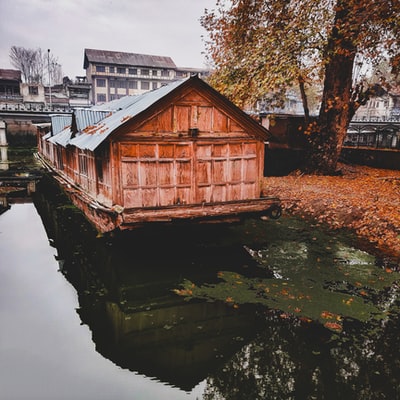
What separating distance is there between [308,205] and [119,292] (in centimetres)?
1114

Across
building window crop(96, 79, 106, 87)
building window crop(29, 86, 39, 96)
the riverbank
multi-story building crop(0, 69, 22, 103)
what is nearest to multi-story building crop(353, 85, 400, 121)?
the riverbank

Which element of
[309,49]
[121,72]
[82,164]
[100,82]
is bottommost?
[82,164]

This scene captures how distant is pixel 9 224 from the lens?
17.0 meters

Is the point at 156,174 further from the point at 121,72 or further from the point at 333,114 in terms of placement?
the point at 121,72

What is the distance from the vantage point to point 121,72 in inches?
3324

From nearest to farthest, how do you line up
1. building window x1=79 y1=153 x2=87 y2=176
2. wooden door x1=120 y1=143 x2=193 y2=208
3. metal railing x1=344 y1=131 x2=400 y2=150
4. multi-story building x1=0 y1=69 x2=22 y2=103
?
wooden door x1=120 y1=143 x2=193 y2=208 → building window x1=79 y1=153 x2=87 y2=176 → metal railing x1=344 y1=131 x2=400 y2=150 → multi-story building x1=0 y1=69 x2=22 y2=103

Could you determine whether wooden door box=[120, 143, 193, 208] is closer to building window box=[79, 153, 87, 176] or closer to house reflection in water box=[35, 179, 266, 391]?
house reflection in water box=[35, 179, 266, 391]

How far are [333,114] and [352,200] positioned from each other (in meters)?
7.83

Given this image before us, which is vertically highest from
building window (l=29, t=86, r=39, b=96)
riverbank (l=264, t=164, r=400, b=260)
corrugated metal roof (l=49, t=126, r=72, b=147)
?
building window (l=29, t=86, r=39, b=96)

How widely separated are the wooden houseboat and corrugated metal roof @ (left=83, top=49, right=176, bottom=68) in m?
78.1

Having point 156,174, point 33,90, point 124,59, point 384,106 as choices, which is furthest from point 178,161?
point 124,59

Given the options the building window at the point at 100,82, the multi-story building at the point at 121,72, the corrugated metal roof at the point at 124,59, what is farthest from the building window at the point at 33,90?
the corrugated metal roof at the point at 124,59

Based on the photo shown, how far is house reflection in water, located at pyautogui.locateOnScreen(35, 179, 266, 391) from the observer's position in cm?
711

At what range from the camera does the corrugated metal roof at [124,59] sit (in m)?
82.0
